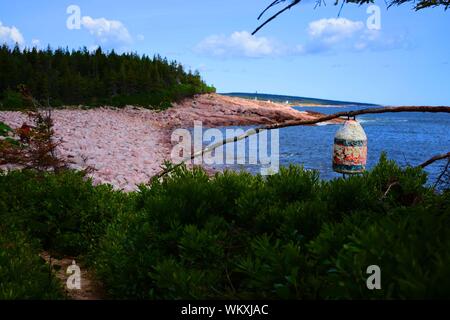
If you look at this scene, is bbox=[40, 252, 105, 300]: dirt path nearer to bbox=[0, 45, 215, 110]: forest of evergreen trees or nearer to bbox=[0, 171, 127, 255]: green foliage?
bbox=[0, 171, 127, 255]: green foliage

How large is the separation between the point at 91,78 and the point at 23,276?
5179cm

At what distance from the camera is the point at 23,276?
4266mm

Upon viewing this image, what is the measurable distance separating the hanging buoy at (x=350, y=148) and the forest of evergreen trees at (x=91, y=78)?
3130cm

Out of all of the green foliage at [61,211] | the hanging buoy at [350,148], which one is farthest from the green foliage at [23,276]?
the hanging buoy at [350,148]

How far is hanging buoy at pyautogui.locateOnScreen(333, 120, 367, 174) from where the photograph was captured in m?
8.52

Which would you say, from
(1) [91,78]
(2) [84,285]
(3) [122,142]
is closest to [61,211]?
(2) [84,285]

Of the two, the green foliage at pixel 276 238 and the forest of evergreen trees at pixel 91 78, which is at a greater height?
the forest of evergreen trees at pixel 91 78

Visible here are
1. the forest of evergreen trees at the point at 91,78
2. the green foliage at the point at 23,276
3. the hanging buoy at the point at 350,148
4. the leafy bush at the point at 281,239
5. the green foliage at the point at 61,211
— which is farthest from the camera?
the forest of evergreen trees at the point at 91,78

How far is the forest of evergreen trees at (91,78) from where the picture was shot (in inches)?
A: 1720

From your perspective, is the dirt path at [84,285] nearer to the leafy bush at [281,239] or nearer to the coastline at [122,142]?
the leafy bush at [281,239]

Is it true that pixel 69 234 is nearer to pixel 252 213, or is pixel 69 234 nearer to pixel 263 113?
pixel 252 213

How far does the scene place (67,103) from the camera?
45.6 meters

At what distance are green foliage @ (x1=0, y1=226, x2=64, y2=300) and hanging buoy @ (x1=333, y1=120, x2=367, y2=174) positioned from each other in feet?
18.8

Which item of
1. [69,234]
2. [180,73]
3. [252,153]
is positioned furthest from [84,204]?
[180,73]
